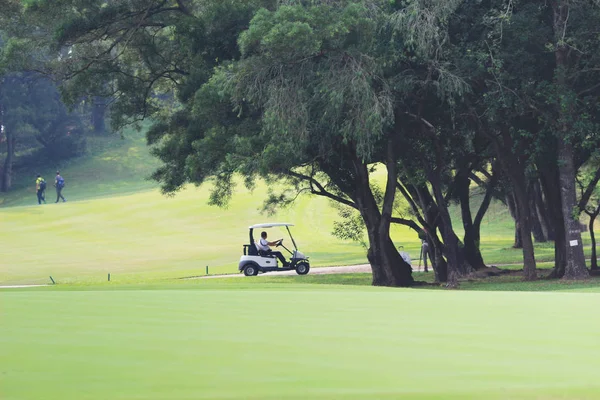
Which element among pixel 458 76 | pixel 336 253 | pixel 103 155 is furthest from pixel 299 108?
pixel 103 155

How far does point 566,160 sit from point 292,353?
1075 inches

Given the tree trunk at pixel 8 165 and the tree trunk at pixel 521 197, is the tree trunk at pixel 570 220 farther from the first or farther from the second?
the tree trunk at pixel 8 165

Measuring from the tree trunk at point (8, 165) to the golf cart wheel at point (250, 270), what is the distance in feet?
204

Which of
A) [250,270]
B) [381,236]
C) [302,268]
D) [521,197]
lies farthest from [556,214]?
[250,270]

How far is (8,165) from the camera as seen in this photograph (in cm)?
9994

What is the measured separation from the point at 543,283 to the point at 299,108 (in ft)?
31.8

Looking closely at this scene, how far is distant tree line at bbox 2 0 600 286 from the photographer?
28.8m

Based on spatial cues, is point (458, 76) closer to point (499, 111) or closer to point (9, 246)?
point (499, 111)

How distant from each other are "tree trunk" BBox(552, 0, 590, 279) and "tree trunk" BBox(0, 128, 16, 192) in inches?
2980

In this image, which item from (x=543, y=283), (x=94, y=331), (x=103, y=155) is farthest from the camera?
(x=103, y=155)

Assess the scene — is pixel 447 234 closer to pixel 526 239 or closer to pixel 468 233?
pixel 526 239

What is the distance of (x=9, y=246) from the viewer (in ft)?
189

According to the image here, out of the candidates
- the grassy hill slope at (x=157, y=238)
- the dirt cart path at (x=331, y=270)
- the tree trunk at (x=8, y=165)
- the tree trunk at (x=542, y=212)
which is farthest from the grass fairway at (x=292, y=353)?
the tree trunk at (x=8, y=165)

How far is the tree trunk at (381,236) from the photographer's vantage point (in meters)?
34.4
